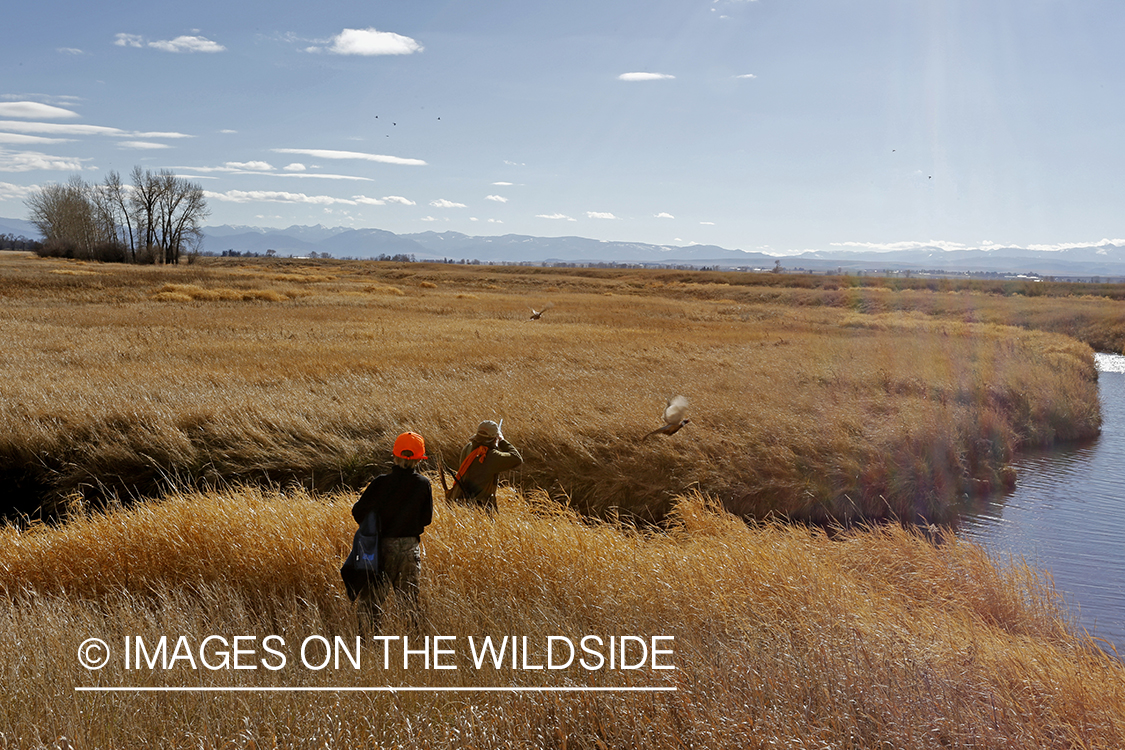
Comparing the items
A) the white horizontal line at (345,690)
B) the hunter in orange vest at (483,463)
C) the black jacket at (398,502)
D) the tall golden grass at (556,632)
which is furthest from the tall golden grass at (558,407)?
the white horizontal line at (345,690)

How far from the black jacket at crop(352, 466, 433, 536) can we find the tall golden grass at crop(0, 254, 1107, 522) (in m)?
6.10

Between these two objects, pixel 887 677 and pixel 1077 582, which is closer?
pixel 887 677

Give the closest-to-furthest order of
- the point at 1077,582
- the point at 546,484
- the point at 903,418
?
the point at 1077,582 < the point at 546,484 < the point at 903,418

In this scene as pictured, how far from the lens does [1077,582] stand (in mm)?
9969

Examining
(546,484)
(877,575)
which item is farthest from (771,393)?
(877,575)

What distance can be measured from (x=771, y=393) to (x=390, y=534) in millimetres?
12312

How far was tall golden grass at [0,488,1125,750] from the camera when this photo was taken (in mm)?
4125

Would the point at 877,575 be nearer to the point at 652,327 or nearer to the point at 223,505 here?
the point at 223,505

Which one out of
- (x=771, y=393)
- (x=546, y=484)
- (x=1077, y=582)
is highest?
(x=771, y=393)

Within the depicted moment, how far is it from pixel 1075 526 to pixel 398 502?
1234 cm

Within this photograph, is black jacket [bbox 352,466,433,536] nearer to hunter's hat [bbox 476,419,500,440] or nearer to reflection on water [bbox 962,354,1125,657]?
hunter's hat [bbox 476,419,500,440]

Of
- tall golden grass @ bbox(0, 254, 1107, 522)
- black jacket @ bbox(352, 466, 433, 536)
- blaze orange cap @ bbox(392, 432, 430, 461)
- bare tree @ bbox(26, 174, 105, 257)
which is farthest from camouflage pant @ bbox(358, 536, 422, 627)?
bare tree @ bbox(26, 174, 105, 257)

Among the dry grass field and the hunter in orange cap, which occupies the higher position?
the hunter in orange cap

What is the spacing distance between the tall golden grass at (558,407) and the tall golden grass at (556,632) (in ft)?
9.77
